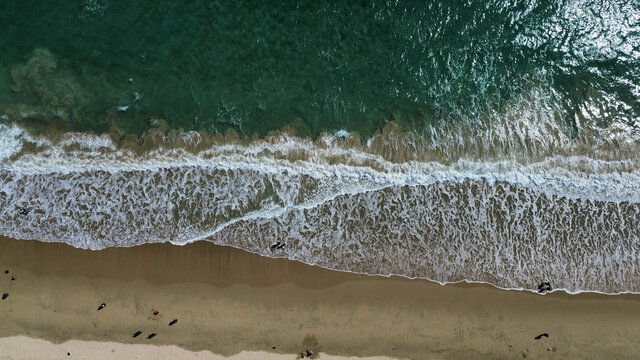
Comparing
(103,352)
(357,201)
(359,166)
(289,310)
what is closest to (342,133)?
(359,166)

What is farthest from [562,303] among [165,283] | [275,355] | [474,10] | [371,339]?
[165,283]

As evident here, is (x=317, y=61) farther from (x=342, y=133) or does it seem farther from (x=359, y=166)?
(x=359, y=166)

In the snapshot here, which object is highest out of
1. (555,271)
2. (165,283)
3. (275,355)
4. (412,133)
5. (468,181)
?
(412,133)

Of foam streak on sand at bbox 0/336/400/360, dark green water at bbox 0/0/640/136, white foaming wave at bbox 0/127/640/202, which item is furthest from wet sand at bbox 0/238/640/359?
dark green water at bbox 0/0/640/136

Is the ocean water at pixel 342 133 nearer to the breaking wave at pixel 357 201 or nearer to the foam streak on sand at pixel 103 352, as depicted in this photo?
the breaking wave at pixel 357 201

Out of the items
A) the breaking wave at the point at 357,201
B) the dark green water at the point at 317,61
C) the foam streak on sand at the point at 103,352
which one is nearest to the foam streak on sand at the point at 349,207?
the breaking wave at the point at 357,201

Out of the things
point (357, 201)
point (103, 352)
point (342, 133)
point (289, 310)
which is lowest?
point (103, 352)

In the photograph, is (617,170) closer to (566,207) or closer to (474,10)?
(566,207)
